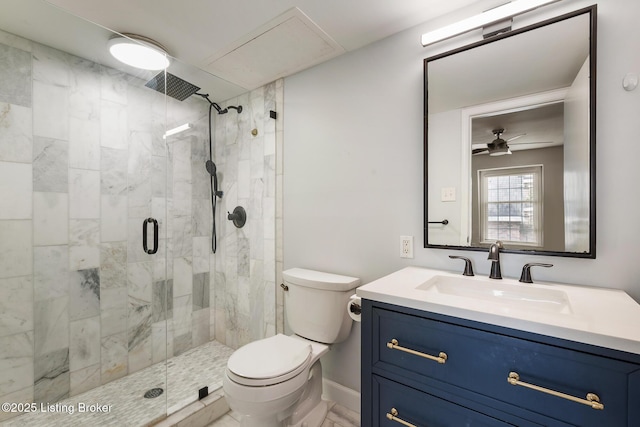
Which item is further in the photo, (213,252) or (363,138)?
(213,252)

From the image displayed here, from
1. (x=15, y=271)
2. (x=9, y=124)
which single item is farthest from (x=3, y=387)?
(x=9, y=124)

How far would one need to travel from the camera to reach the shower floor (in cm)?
157

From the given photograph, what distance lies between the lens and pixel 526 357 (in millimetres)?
797

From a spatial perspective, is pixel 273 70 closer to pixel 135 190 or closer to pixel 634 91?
pixel 135 190

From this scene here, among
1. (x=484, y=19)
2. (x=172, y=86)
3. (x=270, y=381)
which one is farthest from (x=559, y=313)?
(x=172, y=86)

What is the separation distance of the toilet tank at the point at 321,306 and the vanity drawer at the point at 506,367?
548 mm

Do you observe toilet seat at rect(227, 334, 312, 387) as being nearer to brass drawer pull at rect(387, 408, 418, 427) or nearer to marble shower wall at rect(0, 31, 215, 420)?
brass drawer pull at rect(387, 408, 418, 427)

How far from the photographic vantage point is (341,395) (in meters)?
1.76

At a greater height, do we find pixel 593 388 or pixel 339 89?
pixel 339 89

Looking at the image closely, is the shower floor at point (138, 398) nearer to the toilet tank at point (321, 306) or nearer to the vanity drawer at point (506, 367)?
the toilet tank at point (321, 306)

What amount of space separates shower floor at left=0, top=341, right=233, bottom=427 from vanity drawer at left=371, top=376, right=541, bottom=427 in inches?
50.2

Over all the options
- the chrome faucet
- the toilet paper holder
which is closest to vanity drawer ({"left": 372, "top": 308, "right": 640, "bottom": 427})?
the toilet paper holder

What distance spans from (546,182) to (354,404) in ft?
5.27

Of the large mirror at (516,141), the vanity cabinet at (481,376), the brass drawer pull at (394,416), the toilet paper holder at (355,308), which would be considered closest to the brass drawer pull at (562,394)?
the vanity cabinet at (481,376)
